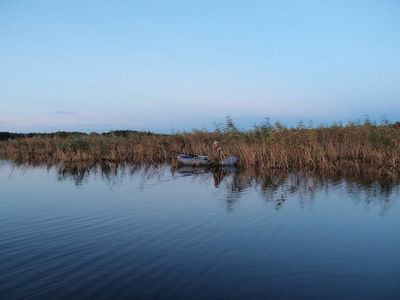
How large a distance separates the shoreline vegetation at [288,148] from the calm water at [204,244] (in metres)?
4.76

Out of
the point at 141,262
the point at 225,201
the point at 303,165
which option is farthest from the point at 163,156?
the point at 141,262

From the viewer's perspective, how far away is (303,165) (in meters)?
18.0

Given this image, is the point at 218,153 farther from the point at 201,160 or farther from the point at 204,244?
the point at 204,244

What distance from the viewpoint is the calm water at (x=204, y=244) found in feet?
14.3

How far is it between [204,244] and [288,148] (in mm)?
12660

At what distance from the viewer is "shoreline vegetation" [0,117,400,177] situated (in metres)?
16.1

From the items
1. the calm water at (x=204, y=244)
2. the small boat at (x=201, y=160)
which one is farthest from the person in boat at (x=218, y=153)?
the calm water at (x=204, y=244)

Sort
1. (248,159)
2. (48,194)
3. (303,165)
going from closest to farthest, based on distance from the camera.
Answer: (48,194) < (303,165) < (248,159)

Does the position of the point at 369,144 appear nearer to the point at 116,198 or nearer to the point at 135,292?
the point at 116,198

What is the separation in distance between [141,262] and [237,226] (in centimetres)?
264

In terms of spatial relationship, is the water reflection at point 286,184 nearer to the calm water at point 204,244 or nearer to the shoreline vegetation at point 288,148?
the calm water at point 204,244

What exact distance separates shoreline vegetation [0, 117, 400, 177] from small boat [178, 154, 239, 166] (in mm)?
761

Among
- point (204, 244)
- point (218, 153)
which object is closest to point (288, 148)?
point (218, 153)

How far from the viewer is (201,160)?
20078mm
